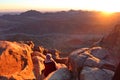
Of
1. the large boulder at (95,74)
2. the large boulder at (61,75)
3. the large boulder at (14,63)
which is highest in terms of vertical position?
the large boulder at (95,74)

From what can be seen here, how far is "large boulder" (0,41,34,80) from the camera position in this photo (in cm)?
1123

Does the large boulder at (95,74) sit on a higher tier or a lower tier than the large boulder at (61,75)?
higher

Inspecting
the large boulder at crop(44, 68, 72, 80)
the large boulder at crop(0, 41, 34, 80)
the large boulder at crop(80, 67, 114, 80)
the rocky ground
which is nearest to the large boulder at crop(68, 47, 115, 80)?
the rocky ground

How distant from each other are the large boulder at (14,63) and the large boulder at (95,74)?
4.18 meters

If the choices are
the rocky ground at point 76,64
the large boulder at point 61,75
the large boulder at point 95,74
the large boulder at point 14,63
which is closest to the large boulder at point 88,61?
the rocky ground at point 76,64

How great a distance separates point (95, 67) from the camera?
7602 mm

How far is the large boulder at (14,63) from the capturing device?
11.2 metres

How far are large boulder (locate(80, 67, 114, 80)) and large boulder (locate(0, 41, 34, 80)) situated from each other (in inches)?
165

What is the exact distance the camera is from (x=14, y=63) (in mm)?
11875

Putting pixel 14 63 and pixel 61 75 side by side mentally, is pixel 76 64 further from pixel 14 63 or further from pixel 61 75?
pixel 14 63

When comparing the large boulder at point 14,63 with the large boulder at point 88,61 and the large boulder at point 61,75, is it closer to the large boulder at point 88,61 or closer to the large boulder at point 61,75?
the large boulder at point 61,75

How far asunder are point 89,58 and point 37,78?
13.8 feet

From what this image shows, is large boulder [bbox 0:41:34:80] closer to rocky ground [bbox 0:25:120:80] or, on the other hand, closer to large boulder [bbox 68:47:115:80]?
rocky ground [bbox 0:25:120:80]

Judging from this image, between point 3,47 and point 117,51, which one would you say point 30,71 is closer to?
point 3,47
